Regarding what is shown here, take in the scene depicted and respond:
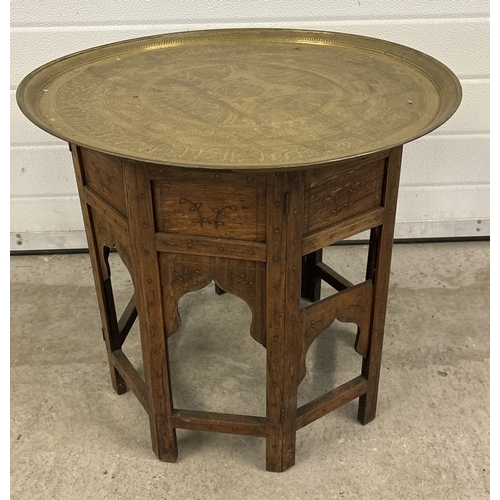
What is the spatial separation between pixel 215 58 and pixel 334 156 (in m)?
1.08

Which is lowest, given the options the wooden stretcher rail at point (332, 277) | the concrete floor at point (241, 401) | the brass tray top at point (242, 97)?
the concrete floor at point (241, 401)

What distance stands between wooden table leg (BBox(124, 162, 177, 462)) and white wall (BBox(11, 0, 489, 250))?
1666 mm

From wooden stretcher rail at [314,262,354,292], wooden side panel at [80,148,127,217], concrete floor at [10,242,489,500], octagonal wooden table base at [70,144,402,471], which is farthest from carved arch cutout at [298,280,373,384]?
wooden side panel at [80,148,127,217]

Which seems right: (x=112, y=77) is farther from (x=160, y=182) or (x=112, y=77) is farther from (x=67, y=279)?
(x=67, y=279)

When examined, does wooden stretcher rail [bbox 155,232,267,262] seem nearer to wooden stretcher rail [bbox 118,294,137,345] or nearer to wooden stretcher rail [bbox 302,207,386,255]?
wooden stretcher rail [bbox 302,207,386,255]

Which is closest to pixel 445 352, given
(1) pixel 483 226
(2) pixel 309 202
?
(1) pixel 483 226

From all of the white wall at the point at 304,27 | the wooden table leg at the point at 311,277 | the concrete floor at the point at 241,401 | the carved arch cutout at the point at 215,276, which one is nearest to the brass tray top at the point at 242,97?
the carved arch cutout at the point at 215,276

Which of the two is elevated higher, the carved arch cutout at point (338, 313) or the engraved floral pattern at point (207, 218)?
the engraved floral pattern at point (207, 218)

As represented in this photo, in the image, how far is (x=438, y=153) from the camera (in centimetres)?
358

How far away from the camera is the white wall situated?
10.4ft

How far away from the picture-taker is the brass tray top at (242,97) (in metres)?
1.79

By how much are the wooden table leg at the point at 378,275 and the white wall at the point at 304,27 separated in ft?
4.84

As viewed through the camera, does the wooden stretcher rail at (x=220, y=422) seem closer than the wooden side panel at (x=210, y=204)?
No

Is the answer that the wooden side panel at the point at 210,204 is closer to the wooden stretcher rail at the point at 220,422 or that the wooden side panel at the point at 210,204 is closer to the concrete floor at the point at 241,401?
the wooden stretcher rail at the point at 220,422
